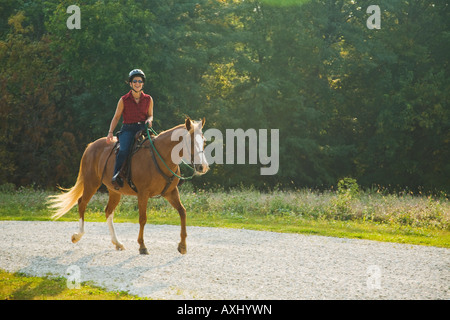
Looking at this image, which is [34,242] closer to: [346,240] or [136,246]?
[136,246]

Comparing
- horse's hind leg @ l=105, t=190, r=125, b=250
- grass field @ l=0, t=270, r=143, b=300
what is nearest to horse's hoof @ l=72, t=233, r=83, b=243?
horse's hind leg @ l=105, t=190, r=125, b=250

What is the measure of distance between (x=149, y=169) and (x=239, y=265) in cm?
253

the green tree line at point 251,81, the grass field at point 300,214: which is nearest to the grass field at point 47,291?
the grass field at point 300,214

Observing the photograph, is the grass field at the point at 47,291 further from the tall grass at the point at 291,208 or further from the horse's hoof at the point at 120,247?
the tall grass at the point at 291,208

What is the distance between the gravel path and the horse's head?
177 centimetres

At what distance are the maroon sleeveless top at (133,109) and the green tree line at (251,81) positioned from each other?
18.4m

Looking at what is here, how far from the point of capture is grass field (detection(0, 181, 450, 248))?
545 inches

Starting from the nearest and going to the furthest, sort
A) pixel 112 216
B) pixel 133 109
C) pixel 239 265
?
1. pixel 239 265
2. pixel 133 109
3. pixel 112 216

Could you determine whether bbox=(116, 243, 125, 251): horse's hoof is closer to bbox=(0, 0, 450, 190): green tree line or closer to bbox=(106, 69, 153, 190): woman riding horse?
bbox=(106, 69, 153, 190): woman riding horse

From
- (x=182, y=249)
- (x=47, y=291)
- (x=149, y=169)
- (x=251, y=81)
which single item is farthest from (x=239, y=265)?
(x=251, y=81)

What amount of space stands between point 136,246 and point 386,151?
83.8ft

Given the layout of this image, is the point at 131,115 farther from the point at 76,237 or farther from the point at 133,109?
the point at 76,237

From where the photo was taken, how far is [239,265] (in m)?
9.10

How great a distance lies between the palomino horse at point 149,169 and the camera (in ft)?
30.0
